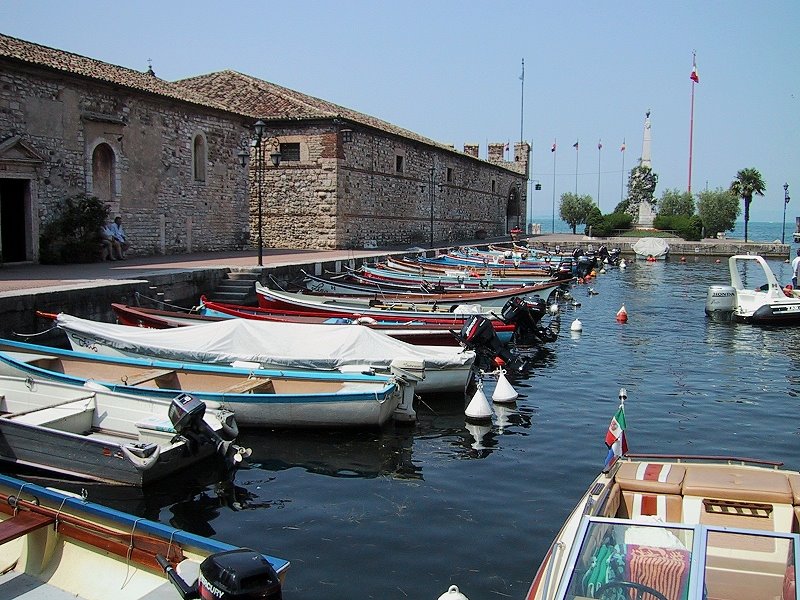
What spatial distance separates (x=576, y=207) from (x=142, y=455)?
71.2 meters

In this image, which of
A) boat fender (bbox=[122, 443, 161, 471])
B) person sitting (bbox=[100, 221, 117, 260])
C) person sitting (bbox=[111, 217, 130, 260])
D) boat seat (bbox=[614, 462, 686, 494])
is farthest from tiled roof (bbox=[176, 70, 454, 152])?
boat seat (bbox=[614, 462, 686, 494])

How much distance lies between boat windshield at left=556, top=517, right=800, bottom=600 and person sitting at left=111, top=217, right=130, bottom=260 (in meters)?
20.2

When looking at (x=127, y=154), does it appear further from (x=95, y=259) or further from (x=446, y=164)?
(x=446, y=164)

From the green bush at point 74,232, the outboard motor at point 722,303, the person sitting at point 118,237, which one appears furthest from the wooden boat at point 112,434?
the outboard motor at point 722,303

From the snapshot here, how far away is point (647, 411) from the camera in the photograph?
1176 cm

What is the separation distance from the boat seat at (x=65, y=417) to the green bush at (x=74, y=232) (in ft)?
42.1

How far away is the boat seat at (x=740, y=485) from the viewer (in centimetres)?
550

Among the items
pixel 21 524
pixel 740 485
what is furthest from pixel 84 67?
pixel 740 485

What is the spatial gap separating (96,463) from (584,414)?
23.1 ft

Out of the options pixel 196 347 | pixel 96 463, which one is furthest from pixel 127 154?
pixel 96 463

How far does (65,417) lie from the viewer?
859 centimetres

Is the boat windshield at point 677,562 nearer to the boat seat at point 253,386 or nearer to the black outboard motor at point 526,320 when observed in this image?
the boat seat at point 253,386

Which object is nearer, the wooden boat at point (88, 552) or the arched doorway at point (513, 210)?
the wooden boat at point (88, 552)

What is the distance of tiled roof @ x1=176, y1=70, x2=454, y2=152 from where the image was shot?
105ft
